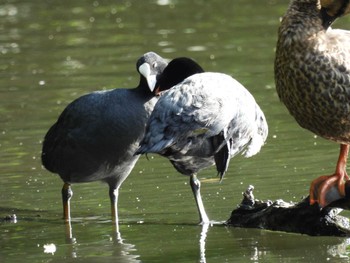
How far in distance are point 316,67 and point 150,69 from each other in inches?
86.4

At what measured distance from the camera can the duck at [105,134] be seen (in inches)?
356

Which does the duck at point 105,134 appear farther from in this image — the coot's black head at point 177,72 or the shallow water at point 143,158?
the shallow water at point 143,158

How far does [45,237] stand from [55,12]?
13.2 meters

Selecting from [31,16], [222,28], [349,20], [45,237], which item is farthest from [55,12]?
[45,237]

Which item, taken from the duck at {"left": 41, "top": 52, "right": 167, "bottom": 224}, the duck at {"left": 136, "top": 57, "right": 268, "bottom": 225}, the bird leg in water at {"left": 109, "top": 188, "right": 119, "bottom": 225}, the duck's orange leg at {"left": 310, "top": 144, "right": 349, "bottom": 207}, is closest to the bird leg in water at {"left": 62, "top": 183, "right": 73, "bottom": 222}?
the duck at {"left": 41, "top": 52, "right": 167, "bottom": 224}

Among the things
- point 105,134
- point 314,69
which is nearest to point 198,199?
point 105,134

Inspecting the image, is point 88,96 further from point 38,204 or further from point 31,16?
point 31,16

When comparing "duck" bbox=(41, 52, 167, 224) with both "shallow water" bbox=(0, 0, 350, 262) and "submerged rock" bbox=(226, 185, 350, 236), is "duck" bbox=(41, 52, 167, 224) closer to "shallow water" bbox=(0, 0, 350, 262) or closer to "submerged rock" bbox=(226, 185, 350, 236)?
"shallow water" bbox=(0, 0, 350, 262)

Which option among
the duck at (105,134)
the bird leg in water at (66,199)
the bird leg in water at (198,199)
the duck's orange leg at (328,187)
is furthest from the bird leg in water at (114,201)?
the duck's orange leg at (328,187)

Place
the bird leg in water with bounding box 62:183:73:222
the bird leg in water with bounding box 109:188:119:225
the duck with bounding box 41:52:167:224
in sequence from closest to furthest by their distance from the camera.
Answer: the duck with bounding box 41:52:167:224 → the bird leg in water with bounding box 109:188:119:225 → the bird leg in water with bounding box 62:183:73:222

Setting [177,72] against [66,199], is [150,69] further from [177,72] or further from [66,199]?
[66,199]

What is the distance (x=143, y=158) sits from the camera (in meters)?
11.2

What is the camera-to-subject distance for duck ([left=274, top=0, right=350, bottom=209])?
7496mm

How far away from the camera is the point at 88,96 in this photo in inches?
369
